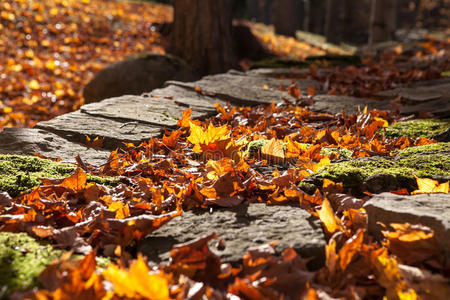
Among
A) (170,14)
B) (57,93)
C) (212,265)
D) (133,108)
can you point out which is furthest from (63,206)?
(170,14)

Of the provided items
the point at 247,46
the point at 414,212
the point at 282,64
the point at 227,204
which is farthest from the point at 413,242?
the point at 247,46

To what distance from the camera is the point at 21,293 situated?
110 cm

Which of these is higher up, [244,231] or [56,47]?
[56,47]

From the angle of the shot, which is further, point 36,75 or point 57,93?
point 36,75

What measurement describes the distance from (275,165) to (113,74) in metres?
4.09

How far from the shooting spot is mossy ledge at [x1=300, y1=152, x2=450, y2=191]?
5.76 feet

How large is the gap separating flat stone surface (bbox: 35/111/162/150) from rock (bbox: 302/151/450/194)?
1.42m

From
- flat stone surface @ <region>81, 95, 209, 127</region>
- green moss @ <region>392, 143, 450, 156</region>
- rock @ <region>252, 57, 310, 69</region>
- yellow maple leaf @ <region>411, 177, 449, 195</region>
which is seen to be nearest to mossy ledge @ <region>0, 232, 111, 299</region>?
yellow maple leaf @ <region>411, 177, 449, 195</region>

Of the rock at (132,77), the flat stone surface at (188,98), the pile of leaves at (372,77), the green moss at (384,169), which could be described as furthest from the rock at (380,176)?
the rock at (132,77)

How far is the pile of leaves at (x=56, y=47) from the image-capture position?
6324 mm

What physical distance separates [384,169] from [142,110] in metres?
2.12

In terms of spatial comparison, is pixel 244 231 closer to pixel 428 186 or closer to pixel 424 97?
pixel 428 186

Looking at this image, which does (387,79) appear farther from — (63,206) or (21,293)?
(21,293)

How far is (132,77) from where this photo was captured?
5566 millimetres
